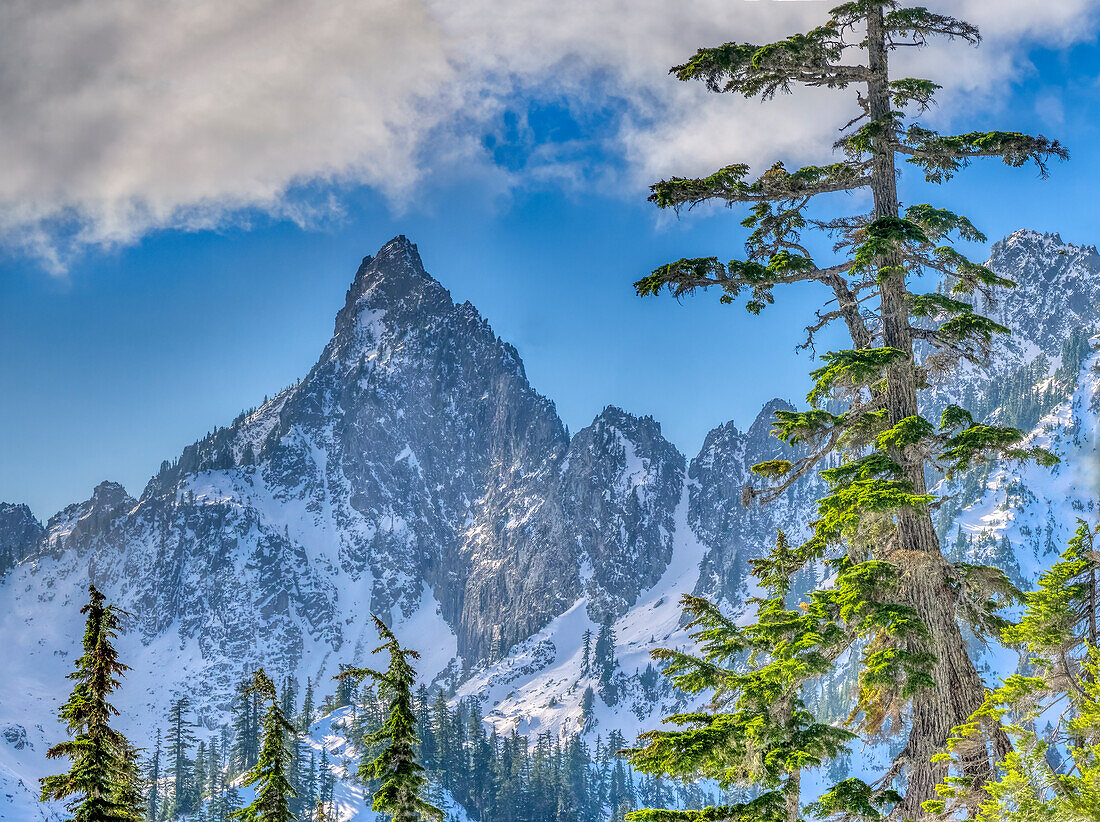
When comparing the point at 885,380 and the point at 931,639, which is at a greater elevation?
the point at 885,380

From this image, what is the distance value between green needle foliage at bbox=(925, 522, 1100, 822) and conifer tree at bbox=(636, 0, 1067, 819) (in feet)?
1.36

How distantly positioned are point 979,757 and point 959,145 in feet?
28.7

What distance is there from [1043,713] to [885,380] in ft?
16.4

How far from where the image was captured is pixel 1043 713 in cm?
1201

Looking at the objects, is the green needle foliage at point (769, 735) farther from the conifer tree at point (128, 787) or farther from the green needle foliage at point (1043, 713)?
the conifer tree at point (128, 787)

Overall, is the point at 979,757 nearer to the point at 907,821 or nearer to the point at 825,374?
the point at 907,821

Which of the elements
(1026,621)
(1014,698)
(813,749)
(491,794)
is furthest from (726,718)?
(491,794)

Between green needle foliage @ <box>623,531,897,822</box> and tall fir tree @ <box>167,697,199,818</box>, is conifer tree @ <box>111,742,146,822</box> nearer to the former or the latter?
green needle foliage @ <box>623,531,897,822</box>

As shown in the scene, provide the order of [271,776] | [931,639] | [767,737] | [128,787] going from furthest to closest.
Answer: [271,776], [128,787], [931,639], [767,737]

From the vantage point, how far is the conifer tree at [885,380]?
1220cm

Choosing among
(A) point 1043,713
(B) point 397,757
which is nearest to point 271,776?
(B) point 397,757

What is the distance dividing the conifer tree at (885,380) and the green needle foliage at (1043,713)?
1.36 feet

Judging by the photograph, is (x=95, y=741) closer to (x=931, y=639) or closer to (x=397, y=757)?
(x=397, y=757)

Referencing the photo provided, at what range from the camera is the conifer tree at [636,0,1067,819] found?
1220 centimetres
